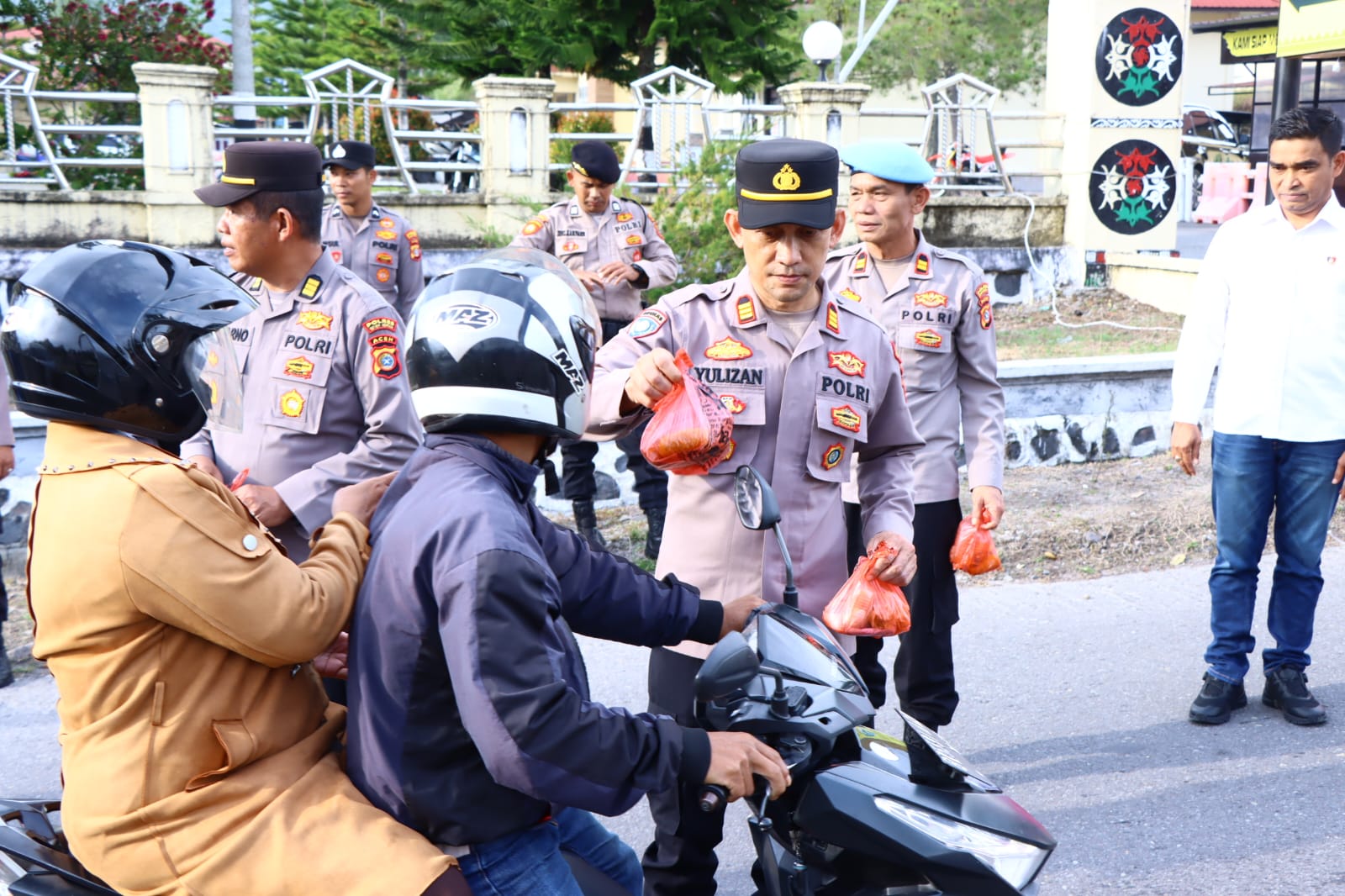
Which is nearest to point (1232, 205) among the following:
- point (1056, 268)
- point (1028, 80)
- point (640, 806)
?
point (1056, 268)

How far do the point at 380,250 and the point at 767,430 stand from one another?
549 cm

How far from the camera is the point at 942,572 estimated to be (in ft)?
14.3

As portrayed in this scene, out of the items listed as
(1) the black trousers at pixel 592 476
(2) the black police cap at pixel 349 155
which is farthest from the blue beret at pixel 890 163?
(2) the black police cap at pixel 349 155

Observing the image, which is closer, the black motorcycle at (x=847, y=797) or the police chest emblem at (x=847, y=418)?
the black motorcycle at (x=847, y=797)

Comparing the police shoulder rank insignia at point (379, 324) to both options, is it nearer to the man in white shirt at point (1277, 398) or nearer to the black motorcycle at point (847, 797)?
the black motorcycle at point (847, 797)

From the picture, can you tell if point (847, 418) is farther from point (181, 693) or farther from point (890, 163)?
point (181, 693)

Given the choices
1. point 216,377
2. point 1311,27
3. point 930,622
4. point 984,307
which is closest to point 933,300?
point 984,307

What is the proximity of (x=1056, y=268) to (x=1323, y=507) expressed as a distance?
12.1m

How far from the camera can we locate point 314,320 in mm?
3746

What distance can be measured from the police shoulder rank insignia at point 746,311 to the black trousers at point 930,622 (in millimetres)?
1190

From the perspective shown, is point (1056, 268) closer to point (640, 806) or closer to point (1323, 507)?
point (1323, 507)

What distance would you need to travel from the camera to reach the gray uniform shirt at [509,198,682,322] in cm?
860

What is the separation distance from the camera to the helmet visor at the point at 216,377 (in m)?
2.24

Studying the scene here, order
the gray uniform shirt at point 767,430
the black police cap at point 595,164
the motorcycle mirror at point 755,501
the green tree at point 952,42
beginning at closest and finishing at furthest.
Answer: the motorcycle mirror at point 755,501 < the gray uniform shirt at point 767,430 < the black police cap at point 595,164 < the green tree at point 952,42
